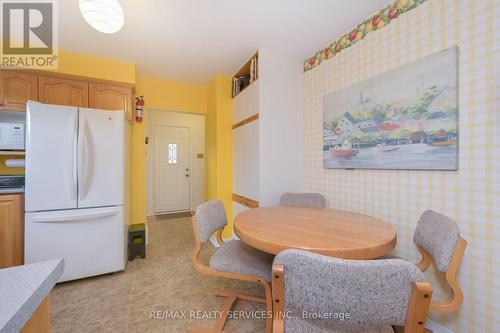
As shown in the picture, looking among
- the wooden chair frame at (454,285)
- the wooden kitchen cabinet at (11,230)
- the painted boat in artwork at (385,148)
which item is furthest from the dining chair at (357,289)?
the wooden kitchen cabinet at (11,230)

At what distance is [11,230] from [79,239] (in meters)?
0.55

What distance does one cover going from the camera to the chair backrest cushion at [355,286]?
61 cm

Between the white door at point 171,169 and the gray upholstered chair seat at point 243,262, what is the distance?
12.0ft

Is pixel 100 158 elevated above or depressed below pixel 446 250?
above

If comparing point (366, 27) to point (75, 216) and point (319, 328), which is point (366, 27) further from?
point (75, 216)

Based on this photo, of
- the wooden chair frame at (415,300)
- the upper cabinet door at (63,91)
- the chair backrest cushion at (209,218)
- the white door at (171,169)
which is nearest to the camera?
the wooden chair frame at (415,300)

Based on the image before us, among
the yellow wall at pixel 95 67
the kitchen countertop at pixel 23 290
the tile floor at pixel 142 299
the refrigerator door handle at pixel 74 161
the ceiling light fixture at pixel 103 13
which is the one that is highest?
the yellow wall at pixel 95 67

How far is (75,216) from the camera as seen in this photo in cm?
194

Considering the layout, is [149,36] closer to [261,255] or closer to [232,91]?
[232,91]

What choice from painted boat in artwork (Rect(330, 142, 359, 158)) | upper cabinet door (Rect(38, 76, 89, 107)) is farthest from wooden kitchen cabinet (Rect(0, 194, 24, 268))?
painted boat in artwork (Rect(330, 142, 359, 158))

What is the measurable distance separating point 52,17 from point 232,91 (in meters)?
2.01

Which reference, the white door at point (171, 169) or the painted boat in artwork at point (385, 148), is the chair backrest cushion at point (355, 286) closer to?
the painted boat in artwork at point (385, 148)

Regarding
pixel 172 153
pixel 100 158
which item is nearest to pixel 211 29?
pixel 100 158

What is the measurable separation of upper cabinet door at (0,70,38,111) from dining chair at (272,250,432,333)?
310cm
